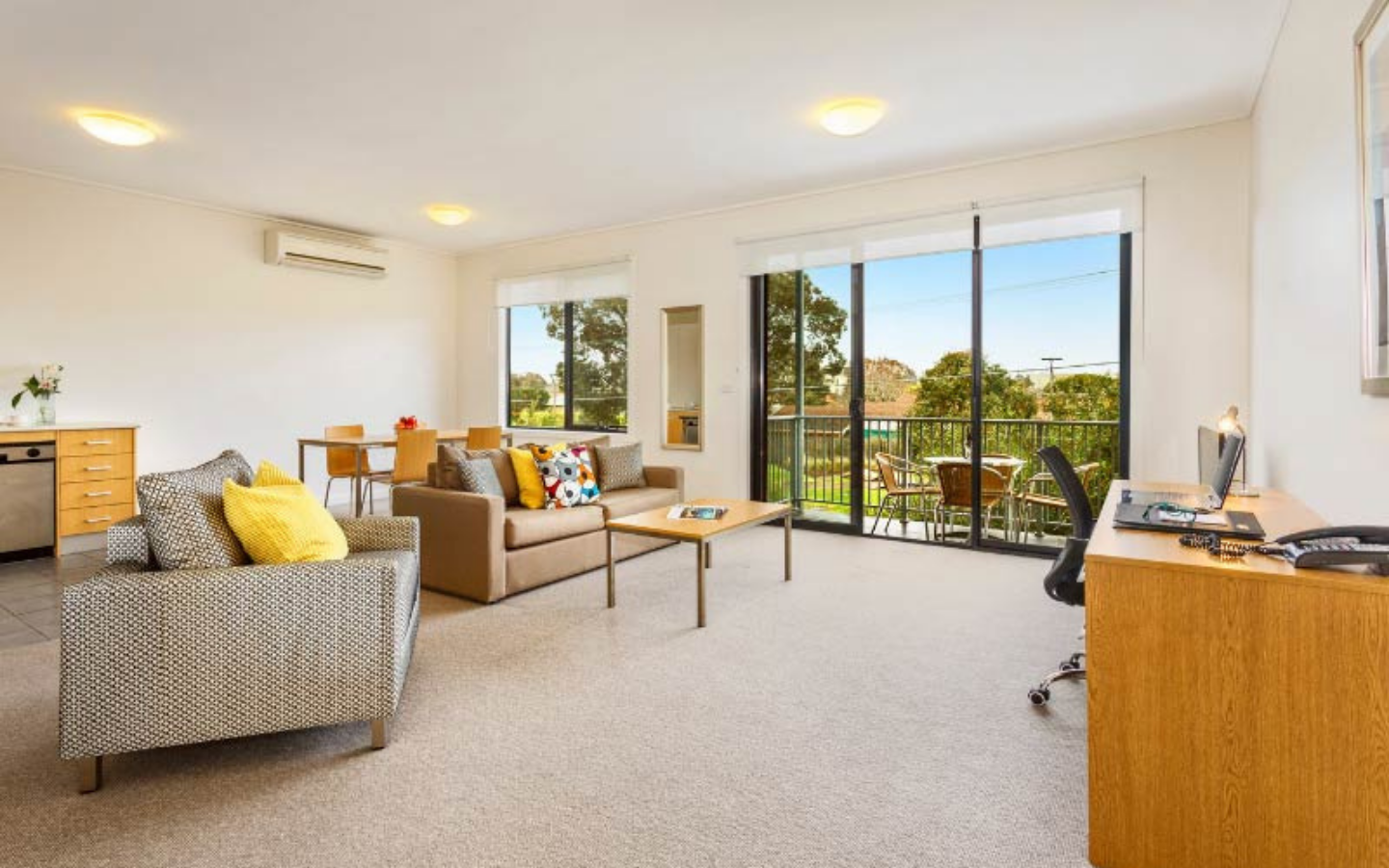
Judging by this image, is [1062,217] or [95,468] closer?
[1062,217]

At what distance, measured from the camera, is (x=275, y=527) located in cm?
226

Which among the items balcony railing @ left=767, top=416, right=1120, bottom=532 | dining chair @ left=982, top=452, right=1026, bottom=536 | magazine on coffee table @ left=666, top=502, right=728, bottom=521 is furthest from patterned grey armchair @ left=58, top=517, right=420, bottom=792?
dining chair @ left=982, top=452, right=1026, bottom=536

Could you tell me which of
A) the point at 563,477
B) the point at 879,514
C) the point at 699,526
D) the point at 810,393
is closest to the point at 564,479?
the point at 563,477

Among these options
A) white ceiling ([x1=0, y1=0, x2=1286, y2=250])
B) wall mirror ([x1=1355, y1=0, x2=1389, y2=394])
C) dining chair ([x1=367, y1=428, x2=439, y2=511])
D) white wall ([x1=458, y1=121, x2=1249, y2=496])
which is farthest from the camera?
dining chair ([x1=367, y1=428, x2=439, y2=511])

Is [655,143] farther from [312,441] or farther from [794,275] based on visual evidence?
[312,441]

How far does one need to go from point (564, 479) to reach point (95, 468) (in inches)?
131

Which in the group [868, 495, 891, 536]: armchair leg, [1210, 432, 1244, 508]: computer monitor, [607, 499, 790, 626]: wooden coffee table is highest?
[1210, 432, 1244, 508]: computer monitor

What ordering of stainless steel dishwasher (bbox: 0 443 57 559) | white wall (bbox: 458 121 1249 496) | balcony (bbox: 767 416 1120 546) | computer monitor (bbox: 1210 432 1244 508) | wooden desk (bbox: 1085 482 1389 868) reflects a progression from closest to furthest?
wooden desk (bbox: 1085 482 1389 868) < computer monitor (bbox: 1210 432 1244 508) < white wall (bbox: 458 121 1249 496) < stainless steel dishwasher (bbox: 0 443 57 559) < balcony (bbox: 767 416 1120 546)

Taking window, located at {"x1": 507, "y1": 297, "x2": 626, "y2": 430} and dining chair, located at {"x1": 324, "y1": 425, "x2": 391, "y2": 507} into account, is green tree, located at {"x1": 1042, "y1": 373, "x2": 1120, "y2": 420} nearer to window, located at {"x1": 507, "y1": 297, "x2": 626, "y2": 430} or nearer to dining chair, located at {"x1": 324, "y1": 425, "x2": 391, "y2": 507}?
window, located at {"x1": 507, "y1": 297, "x2": 626, "y2": 430}

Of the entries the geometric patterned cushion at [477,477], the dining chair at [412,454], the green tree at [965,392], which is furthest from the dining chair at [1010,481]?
the dining chair at [412,454]

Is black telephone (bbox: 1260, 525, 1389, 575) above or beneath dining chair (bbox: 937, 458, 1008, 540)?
above

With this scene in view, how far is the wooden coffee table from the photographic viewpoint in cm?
342

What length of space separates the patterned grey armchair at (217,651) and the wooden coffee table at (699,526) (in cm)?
147

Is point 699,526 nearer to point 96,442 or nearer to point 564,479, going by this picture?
point 564,479
